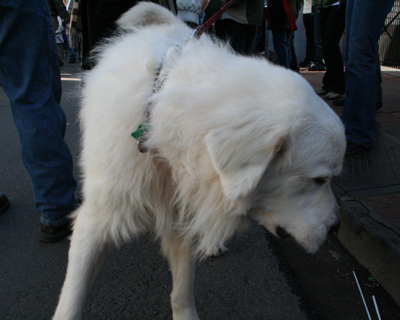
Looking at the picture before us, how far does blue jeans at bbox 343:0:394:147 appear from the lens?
3406 mm

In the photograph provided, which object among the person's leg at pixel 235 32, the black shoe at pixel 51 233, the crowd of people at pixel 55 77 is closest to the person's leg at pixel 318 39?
the person's leg at pixel 235 32

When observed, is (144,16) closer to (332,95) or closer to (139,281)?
(139,281)

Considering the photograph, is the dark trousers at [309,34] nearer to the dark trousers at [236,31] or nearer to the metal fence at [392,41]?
the metal fence at [392,41]

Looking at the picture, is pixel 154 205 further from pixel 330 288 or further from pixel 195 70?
pixel 330 288

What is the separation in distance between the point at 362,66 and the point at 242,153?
9.55 feet

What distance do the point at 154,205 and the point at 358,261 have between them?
66.3 inches

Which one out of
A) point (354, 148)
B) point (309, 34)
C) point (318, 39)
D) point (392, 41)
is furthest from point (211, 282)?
point (309, 34)

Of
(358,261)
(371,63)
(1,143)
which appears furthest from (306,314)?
(1,143)

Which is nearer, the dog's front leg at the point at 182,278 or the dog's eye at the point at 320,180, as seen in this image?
the dog's eye at the point at 320,180

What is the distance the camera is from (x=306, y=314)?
2.07m

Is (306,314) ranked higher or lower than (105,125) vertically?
lower

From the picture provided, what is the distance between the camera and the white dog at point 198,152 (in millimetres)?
1345

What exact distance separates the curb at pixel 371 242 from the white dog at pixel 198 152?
34.3 inches

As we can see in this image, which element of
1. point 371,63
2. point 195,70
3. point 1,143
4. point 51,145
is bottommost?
point 1,143
